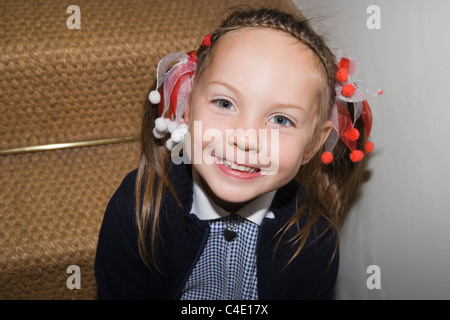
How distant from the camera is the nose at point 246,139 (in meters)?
0.65

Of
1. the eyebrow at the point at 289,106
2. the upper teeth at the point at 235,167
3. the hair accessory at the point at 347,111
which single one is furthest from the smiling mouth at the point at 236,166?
the hair accessory at the point at 347,111

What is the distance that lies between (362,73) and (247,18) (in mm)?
275

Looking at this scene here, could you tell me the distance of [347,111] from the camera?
825 millimetres

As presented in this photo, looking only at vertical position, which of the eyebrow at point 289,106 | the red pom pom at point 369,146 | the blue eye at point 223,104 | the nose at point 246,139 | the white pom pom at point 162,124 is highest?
the white pom pom at point 162,124

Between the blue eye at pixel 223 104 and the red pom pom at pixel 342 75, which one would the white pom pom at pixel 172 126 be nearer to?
the blue eye at pixel 223 104

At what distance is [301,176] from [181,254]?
34 cm

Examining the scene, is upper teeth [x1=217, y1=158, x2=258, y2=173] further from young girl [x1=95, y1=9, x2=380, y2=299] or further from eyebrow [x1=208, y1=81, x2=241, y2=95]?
eyebrow [x1=208, y1=81, x2=241, y2=95]

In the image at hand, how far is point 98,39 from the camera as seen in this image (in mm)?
944

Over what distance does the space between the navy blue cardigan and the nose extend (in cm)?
27

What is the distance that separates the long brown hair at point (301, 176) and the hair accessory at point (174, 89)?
0.04 meters

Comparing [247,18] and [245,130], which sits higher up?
[247,18]

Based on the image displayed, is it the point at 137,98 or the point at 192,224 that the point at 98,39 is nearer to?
the point at 137,98

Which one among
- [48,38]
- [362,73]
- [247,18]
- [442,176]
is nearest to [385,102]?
[362,73]
